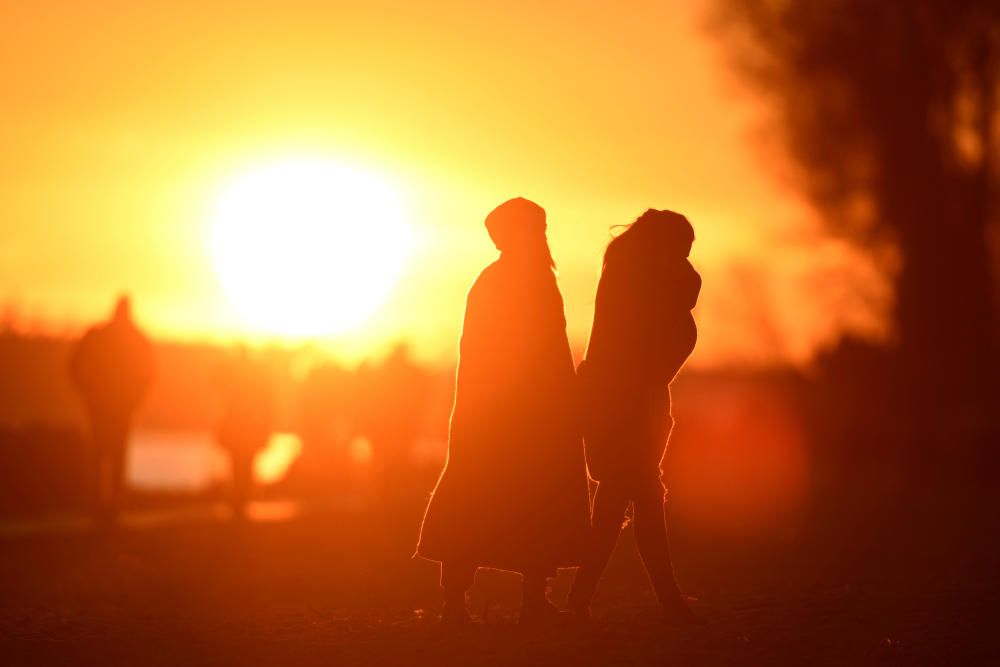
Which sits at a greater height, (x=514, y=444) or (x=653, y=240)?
(x=653, y=240)

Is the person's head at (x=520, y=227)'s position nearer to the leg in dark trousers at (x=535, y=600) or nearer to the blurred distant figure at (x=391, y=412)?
the leg in dark trousers at (x=535, y=600)

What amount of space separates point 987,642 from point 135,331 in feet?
42.3

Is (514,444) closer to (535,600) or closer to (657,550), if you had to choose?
(535,600)

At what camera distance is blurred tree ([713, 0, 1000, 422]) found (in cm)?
3869

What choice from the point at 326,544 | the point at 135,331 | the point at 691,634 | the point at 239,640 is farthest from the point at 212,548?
the point at 691,634

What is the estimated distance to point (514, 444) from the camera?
10555mm

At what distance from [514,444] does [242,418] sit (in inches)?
545

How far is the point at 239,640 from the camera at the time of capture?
10.6 meters

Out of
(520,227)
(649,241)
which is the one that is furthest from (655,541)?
(520,227)

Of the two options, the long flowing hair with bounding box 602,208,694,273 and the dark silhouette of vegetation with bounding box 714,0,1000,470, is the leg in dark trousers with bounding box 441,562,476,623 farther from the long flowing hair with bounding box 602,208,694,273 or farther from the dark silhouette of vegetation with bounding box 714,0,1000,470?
the dark silhouette of vegetation with bounding box 714,0,1000,470

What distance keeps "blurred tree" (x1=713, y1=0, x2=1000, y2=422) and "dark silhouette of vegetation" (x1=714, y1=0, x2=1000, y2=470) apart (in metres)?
0.02

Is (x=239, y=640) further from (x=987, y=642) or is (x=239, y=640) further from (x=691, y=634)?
(x=987, y=642)

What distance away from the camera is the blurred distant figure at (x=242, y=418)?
23.9 metres

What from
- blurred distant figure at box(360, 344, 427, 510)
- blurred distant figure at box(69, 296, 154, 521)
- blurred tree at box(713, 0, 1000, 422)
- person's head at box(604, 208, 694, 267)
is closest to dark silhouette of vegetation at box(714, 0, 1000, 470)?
blurred tree at box(713, 0, 1000, 422)
